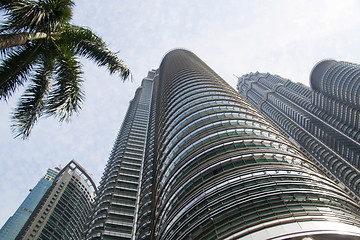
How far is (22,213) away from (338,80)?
214m

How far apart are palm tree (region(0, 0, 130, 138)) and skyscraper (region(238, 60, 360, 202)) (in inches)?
4671

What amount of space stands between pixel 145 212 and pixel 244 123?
86.4 feet

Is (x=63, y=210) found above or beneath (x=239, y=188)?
above

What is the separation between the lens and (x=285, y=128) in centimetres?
16362

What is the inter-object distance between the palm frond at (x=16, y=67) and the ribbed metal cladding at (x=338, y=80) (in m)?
151

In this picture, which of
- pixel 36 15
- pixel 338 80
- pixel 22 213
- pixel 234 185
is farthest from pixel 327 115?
pixel 22 213

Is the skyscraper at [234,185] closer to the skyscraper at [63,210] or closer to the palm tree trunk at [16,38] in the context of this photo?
the palm tree trunk at [16,38]

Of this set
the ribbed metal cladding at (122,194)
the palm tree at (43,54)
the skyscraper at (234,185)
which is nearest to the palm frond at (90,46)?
the palm tree at (43,54)

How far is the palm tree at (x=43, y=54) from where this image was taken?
31.4 feet

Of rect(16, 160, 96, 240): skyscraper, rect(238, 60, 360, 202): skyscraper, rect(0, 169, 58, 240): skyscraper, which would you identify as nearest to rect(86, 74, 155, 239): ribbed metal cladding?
rect(16, 160, 96, 240): skyscraper

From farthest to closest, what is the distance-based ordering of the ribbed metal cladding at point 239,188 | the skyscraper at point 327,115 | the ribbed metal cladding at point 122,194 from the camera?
the skyscraper at point 327,115, the ribbed metal cladding at point 122,194, the ribbed metal cladding at point 239,188

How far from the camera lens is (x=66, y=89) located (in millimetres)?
11242

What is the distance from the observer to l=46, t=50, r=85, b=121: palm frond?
35.8ft

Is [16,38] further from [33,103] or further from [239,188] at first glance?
[239,188]
